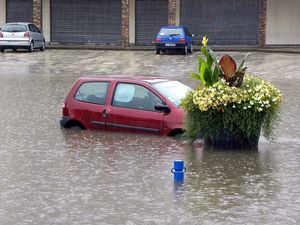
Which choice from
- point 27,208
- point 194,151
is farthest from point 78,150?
point 27,208

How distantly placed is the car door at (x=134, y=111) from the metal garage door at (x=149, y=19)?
2892cm

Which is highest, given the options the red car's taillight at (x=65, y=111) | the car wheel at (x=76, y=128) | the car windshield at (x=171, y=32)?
the car windshield at (x=171, y=32)

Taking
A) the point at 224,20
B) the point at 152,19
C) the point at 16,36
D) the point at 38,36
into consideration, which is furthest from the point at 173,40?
the point at 16,36

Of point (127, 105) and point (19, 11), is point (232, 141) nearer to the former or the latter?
point (127, 105)

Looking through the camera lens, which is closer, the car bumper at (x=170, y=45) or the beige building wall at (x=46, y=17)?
the car bumper at (x=170, y=45)

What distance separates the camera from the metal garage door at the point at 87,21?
4278cm

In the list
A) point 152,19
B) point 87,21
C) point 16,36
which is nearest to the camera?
point 16,36

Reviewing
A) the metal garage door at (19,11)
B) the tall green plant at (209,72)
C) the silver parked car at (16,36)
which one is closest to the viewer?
the tall green plant at (209,72)

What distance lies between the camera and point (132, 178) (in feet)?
32.2

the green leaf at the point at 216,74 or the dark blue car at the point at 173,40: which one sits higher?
the green leaf at the point at 216,74

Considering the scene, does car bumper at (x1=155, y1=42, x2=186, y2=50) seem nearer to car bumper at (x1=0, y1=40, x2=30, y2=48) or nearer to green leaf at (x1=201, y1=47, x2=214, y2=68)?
car bumper at (x1=0, y1=40, x2=30, y2=48)

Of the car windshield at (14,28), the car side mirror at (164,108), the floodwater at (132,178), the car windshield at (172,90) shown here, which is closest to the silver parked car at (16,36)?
the car windshield at (14,28)

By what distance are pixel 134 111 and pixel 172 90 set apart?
0.97 metres

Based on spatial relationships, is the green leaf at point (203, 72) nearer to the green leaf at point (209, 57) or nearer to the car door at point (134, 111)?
the green leaf at point (209, 57)
